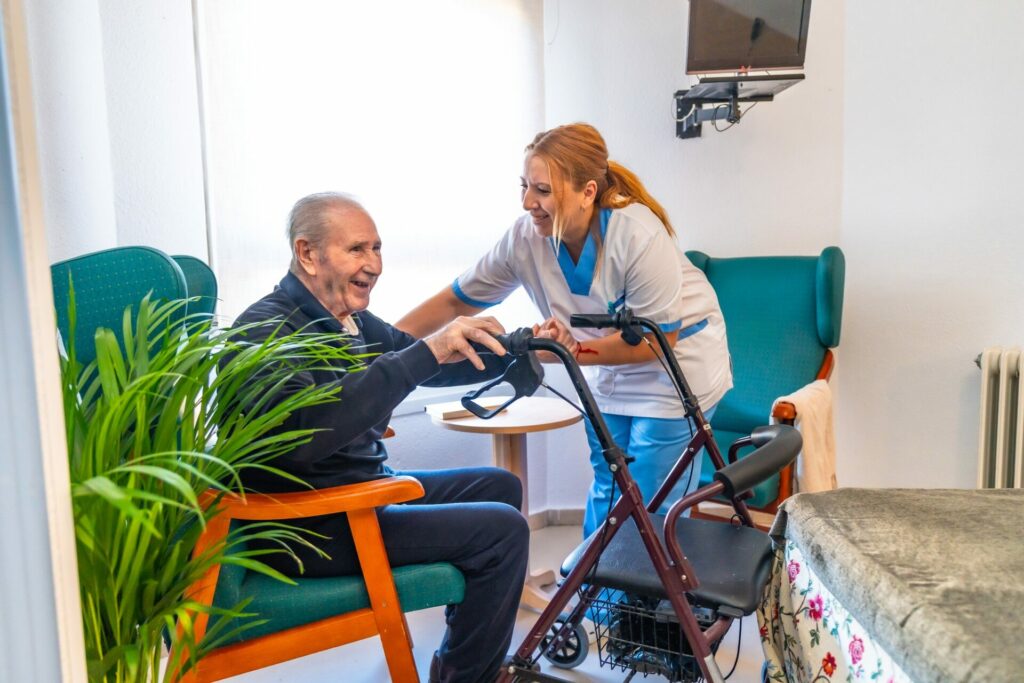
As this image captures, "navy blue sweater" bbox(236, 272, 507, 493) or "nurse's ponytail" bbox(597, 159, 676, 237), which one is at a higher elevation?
"nurse's ponytail" bbox(597, 159, 676, 237)

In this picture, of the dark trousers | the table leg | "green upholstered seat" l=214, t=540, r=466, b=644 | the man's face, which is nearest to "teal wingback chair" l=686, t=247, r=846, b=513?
the table leg

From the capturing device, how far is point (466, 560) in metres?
1.43

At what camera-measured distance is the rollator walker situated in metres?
1.26

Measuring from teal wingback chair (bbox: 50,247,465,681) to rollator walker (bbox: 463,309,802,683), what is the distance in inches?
8.6

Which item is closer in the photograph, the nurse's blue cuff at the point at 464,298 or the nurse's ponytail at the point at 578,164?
the nurse's ponytail at the point at 578,164

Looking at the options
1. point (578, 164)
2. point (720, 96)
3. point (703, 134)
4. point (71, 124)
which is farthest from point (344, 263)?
point (703, 134)

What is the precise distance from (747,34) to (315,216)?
150 cm

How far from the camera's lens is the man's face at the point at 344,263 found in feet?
4.93

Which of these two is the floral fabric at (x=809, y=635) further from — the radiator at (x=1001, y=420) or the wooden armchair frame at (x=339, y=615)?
the radiator at (x=1001, y=420)

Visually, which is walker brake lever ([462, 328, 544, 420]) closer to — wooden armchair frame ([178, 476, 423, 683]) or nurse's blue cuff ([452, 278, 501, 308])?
wooden armchair frame ([178, 476, 423, 683])

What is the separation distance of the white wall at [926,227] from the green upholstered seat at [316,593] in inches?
73.8

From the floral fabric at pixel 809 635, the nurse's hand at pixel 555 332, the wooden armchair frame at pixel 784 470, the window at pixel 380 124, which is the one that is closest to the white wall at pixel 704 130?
the window at pixel 380 124

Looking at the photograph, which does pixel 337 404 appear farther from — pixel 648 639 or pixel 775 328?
pixel 775 328

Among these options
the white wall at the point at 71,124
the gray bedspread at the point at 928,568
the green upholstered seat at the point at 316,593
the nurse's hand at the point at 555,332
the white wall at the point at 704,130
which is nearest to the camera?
the gray bedspread at the point at 928,568
